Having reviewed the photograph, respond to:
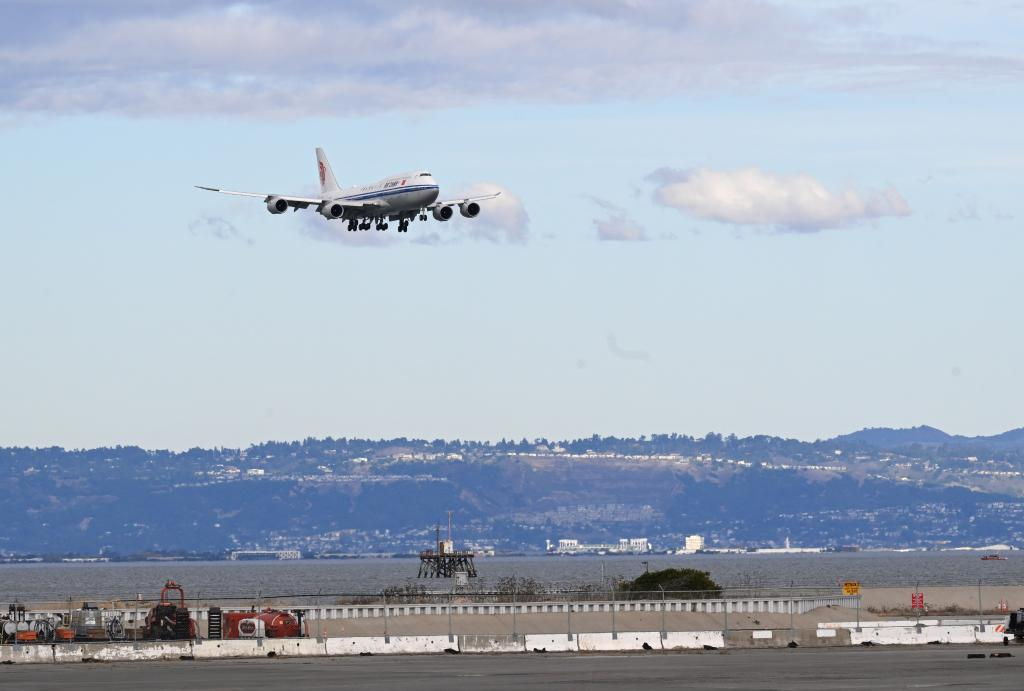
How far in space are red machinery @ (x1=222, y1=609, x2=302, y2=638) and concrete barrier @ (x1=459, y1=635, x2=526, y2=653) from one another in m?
6.81

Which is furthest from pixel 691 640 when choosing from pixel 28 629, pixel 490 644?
pixel 28 629

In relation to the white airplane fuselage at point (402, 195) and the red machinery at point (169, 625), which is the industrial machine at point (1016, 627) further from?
the white airplane fuselage at point (402, 195)

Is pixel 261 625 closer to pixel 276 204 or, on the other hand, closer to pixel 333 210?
pixel 333 210

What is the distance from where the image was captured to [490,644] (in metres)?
66.8

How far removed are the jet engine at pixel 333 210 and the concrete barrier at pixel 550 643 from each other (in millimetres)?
46696

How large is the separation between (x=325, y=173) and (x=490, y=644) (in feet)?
285

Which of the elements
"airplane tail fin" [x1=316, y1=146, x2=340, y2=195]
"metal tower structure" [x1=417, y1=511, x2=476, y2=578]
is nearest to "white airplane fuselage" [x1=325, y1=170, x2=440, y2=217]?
"airplane tail fin" [x1=316, y1=146, x2=340, y2=195]

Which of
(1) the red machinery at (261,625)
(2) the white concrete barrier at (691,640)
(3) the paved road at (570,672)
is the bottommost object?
(3) the paved road at (570,672)

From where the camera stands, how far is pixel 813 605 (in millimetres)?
93938

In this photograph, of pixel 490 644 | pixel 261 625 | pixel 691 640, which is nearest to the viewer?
pixel 490 644

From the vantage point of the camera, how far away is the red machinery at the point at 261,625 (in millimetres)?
69250

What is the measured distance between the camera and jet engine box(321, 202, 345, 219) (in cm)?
10864

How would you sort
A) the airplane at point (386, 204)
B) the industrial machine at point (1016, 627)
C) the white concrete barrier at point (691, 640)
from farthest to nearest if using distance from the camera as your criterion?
the airplane at point (386, 204), the industrial machine at point (1016, 627), the white concrete barrier at point (691, 640)

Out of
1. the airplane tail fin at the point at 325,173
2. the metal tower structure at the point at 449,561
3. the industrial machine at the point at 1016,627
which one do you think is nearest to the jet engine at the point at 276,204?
the airplane tail fin at the point at 325,173
